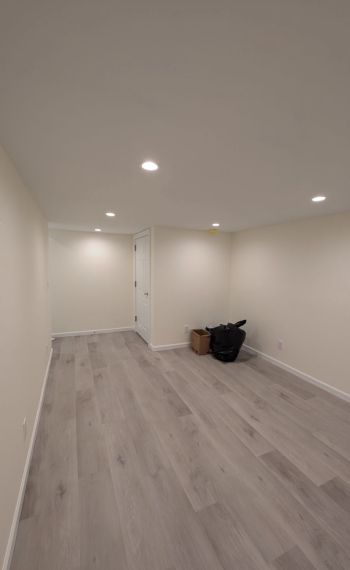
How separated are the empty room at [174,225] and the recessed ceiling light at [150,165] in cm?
2

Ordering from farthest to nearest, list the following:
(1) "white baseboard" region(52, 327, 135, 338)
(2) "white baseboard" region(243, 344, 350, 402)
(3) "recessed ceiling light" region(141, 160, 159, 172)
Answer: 1. (1) "white baseboard" region(52, 327, 135, 338)
2. (2) "white baseboard" region(243, 344, 350, 402)
3. (3) "recessed ceiling light" region(141, 160, 159, 172)

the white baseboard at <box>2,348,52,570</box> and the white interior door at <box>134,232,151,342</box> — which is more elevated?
the white interior door at <box>134,232,151,342</box>

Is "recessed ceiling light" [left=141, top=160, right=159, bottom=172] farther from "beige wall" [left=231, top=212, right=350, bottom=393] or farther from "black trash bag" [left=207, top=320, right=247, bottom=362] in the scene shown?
"black trash bag" [left=207, top=320, right=247, bottom=362]

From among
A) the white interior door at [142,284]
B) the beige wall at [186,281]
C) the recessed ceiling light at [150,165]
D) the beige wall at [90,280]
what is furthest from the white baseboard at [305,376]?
the recessed ceiling light at [150,165]

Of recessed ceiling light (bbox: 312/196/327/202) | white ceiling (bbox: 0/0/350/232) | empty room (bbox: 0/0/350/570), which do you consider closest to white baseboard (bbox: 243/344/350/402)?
empty room (bbox: 0/0/350/570)

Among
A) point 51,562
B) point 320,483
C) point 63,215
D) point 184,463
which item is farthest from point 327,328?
point 63,215

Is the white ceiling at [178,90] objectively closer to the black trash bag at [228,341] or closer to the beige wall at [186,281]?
the beige wall at [186,281]

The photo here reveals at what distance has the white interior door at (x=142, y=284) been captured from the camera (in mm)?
4156

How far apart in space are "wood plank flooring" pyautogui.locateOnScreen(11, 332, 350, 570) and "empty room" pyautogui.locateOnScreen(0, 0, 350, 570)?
0.5 inches

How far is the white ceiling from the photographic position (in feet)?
1.98

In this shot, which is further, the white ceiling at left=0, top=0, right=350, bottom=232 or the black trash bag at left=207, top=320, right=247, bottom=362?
the black trash bag at left=207, top=320, right=247, bottom=362

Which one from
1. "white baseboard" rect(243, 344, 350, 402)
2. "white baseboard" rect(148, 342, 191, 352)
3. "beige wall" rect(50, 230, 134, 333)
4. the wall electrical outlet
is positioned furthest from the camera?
"beige wall" rect(50, 230, 134, 333)

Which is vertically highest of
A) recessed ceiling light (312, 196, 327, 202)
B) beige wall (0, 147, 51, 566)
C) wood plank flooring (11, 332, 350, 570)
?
recessed ceiling light (312, 196, 327, 202)

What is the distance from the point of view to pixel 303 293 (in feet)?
10.2
